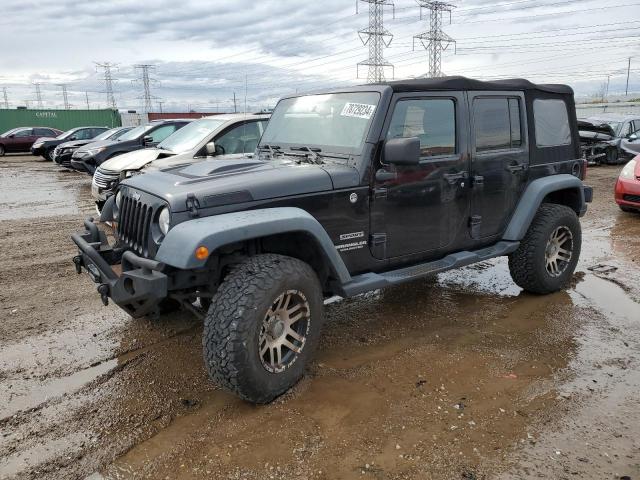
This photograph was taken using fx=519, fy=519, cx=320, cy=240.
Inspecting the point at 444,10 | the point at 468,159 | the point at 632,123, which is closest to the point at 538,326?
the point at 468,159

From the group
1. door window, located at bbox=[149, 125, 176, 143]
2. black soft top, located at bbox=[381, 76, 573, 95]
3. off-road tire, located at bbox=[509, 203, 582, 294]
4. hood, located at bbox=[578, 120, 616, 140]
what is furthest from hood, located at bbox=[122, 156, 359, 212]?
hood, located at bbox=[578, 120, 616, 140]

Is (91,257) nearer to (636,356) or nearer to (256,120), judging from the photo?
(636,356)

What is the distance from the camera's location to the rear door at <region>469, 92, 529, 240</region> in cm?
443

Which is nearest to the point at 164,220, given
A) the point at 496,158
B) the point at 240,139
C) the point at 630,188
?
the point at 496,158

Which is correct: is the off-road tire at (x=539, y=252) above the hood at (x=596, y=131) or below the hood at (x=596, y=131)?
below

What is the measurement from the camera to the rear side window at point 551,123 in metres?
4.98

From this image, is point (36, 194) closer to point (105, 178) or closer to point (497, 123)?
point (105, 178)

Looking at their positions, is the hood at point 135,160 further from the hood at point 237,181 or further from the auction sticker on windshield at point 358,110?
the auction sticker on windshield at point 358,110

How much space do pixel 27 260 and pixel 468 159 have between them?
212 inches

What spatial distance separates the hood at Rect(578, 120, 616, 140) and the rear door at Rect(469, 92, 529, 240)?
14.0 metres

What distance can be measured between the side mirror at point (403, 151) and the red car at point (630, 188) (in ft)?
22.7

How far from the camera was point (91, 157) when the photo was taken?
12156mm

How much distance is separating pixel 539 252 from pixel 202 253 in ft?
11.1

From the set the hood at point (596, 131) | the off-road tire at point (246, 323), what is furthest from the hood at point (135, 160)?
the hood at point (596, 131)
